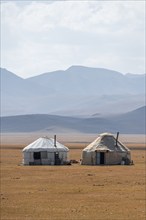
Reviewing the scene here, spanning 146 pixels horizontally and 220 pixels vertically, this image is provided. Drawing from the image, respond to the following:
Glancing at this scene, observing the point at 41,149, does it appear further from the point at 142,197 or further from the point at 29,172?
the point at 142,197

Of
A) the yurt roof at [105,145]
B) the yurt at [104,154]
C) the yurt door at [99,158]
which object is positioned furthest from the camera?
the yurt door at [99,158]

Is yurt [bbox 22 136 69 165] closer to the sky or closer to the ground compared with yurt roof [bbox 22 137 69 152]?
closer to the ground

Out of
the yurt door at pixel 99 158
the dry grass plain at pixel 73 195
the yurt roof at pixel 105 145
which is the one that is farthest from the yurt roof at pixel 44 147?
the dry grass plain at pixel 73 195

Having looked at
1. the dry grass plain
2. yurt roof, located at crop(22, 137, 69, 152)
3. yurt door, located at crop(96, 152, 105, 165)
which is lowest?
the dry grass plain

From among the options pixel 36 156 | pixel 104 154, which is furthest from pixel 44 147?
pixel 104 154

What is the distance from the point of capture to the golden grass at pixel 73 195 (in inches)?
785

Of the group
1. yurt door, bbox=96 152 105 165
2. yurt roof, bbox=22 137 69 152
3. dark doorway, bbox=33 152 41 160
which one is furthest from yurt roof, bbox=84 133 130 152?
dark doorway, bbox=33 152 41 160

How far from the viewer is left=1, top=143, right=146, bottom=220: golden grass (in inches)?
785

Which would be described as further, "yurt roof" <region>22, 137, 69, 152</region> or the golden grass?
"yurt roof" <region>22, 137, 69, 152</region>

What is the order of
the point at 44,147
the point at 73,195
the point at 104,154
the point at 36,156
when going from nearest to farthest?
the point at 73,195, the point at 104,154, the point at 44,147, the point at 36,156

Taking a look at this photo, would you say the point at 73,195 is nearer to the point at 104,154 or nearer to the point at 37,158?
the point at 104,154

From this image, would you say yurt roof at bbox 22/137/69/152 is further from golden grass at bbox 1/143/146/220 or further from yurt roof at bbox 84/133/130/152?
golden grass at bbox 1/143/146/220

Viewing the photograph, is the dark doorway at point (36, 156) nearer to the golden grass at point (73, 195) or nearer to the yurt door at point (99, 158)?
the yurt door at point (99, 158)

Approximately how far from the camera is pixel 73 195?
25.0 metres
